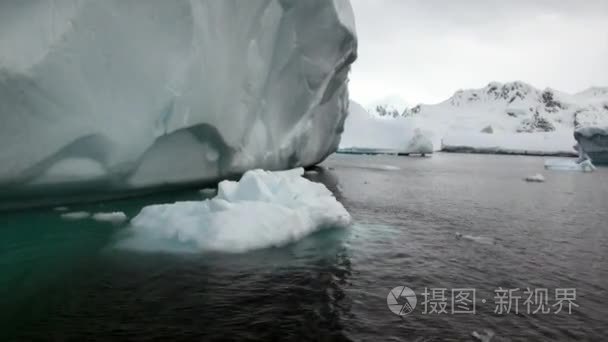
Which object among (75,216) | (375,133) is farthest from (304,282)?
(375,133)

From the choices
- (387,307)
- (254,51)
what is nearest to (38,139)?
(254,51)

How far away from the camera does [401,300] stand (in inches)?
229

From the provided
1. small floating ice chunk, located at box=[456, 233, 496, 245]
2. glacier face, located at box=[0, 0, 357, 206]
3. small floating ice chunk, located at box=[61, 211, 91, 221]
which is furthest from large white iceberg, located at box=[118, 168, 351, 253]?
glacier face, located at box=[0, 0, 357, 206]

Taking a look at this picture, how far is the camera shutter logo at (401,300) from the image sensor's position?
5.46 m

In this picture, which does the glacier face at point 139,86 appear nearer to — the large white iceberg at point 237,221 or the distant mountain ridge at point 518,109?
the large white iceberg at point 237,221

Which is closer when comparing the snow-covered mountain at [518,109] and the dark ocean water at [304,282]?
the dark ocean water at [304,282]

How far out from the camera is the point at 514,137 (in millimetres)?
99125

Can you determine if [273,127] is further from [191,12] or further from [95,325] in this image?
[95,325]

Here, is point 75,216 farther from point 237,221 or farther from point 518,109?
point 518,109

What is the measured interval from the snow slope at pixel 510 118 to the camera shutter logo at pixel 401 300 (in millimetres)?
68350

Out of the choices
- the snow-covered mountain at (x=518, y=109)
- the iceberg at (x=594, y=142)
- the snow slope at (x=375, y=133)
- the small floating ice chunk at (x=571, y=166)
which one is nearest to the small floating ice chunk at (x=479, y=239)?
the small floating ice chunk at (x=571, y=166)

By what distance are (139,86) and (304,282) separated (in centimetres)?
779

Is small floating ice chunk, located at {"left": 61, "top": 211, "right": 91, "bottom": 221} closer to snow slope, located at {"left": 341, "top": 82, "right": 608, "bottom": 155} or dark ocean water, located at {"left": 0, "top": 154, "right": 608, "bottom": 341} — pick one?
dark ocean water, located at {"left": 0, "top": 154, "right": 608, "bottom": 341}

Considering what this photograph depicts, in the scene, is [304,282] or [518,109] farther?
[518,109]
